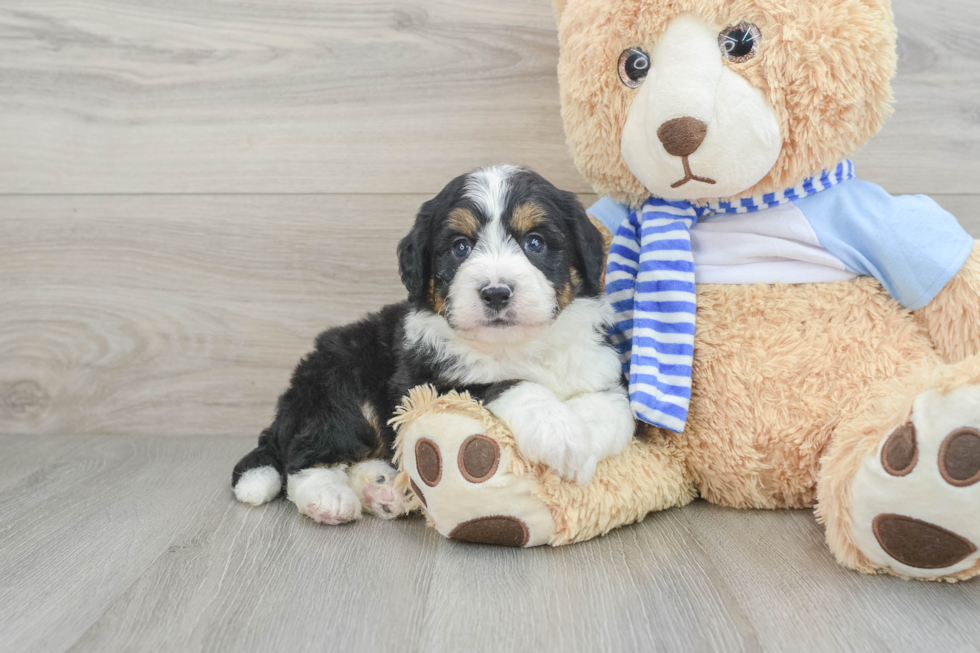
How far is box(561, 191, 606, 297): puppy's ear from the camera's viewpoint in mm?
1788

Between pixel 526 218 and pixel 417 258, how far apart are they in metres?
0.29

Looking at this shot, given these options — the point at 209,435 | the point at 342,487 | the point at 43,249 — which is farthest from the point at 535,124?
the point at 43,249

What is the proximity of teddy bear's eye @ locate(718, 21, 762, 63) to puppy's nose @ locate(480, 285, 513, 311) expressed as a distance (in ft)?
2.31

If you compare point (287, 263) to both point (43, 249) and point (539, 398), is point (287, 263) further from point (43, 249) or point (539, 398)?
point (539, 398)

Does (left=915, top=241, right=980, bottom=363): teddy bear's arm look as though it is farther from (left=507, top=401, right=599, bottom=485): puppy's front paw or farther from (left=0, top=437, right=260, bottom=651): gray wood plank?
(left=0, top=437, right=260, bottom=651): gray wood plank

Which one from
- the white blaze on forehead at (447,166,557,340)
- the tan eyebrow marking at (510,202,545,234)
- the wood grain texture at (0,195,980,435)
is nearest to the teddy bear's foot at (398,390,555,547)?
the white blaze on forehead at (447,166,557,340)

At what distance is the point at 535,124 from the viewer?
241cm

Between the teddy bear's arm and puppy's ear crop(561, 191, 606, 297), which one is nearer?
the teddy bear's arm

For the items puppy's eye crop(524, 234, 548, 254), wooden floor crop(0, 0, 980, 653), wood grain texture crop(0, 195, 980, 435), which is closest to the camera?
puppy's eye crop(524, 234, 548, 254)

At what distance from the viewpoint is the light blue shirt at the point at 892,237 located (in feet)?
5.31

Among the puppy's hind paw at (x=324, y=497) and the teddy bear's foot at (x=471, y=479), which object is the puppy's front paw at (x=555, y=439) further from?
the puppy's hind paw at (x=324, y=497)

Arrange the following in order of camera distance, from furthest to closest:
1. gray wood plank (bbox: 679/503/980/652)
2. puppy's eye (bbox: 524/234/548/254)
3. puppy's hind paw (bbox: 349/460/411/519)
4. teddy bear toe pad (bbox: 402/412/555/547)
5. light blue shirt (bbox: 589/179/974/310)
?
puppy's hind paw (bbox: 349/460/411/519) < puppy's eye (bbox: 524/234/548/254) < light blue shirt (bbox: 589/179/974/310) < teddy bear toe pad (bbox: 402/412/555/547) < gray wood plank (bbox: 679/503/980/652)

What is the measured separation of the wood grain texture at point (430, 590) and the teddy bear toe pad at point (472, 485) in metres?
0.06

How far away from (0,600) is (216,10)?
6.21ft
